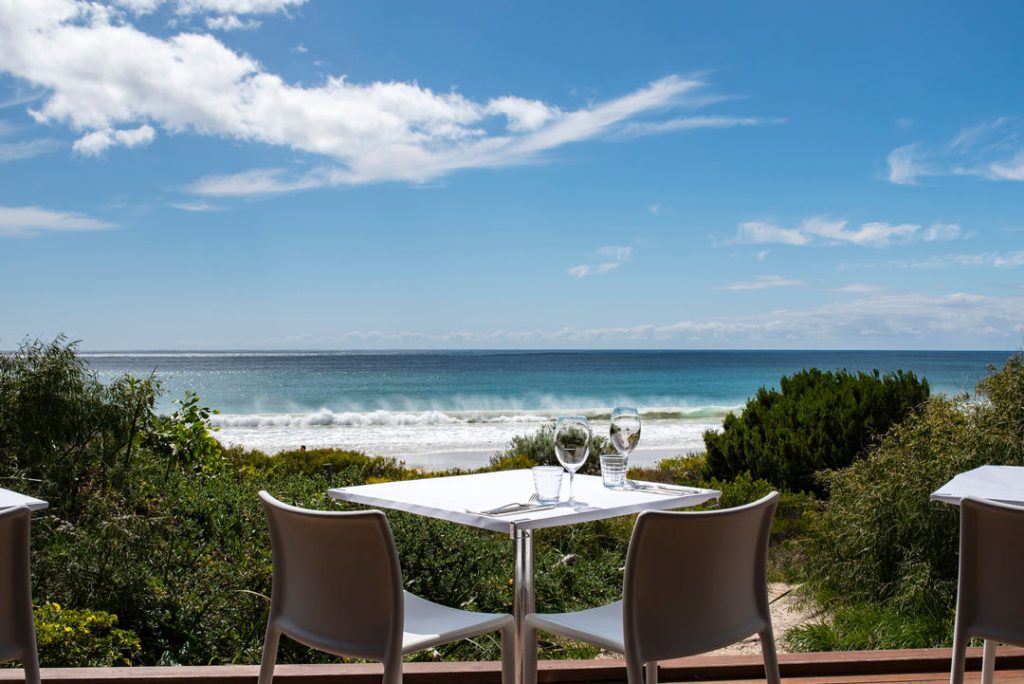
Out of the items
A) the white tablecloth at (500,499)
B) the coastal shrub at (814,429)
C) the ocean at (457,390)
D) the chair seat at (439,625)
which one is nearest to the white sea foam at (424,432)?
the ocean at (457,390)

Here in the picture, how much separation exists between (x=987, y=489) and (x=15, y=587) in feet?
7.26

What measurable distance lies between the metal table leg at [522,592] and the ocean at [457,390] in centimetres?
1240

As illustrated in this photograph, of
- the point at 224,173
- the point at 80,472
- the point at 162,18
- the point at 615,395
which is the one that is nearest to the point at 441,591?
the point at 80,472

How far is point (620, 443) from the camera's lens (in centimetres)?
262

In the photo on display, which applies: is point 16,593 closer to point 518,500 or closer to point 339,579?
point 339,579

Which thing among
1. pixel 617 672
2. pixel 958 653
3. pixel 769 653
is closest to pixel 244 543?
pixel 617 672

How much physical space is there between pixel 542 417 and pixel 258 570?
A: 20.3 metres

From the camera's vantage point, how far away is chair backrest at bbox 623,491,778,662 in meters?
1.77

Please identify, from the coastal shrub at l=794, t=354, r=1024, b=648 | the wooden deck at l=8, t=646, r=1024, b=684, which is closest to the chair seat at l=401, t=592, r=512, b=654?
the wooden deck at l=8, t=646, r=1024, b=684

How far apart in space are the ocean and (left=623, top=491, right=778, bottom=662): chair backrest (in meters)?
12.8

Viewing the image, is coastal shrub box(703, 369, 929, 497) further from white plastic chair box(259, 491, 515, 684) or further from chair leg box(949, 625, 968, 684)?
white plastic chair box(259, 491, 515, 684)

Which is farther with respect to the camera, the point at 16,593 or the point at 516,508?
the point at 516,508

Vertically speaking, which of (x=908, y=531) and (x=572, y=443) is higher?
(x=572, y=443)

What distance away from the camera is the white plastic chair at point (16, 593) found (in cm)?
167
